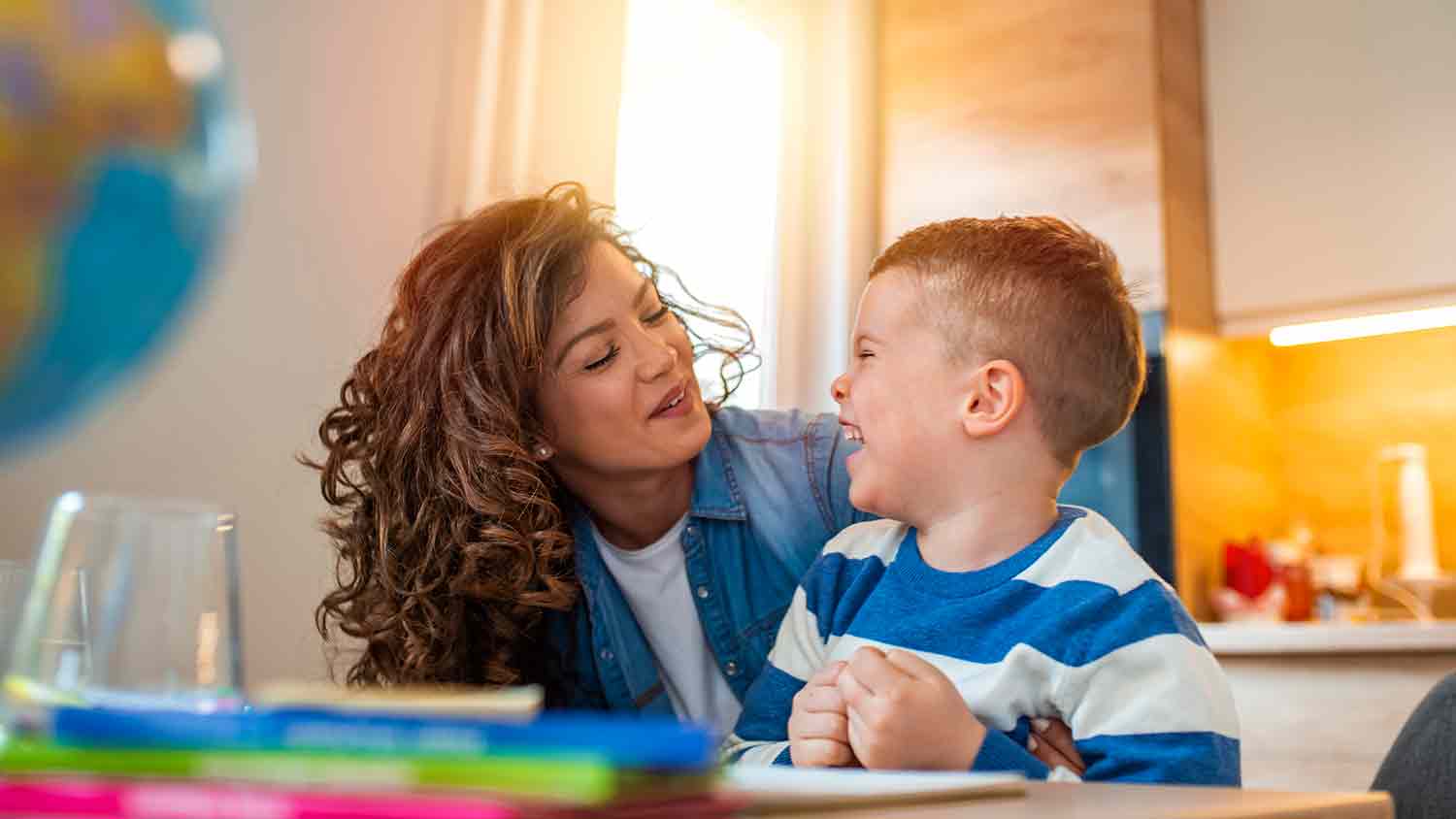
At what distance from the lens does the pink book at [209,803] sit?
1.04ft

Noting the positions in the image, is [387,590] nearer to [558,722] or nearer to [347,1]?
[347,1]

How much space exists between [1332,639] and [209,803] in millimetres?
2297

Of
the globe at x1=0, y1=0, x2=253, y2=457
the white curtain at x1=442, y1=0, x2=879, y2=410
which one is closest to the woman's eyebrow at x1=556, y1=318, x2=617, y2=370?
the globe at x1=0, y1=0, x2=253, y2=457

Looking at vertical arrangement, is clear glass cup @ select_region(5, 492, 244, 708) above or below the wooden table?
above

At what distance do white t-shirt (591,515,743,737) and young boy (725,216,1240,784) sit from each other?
27 cm

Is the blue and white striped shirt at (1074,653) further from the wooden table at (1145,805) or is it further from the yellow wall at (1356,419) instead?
the yellow wall at (1356,419)

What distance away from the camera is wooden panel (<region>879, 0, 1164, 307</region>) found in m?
2.75

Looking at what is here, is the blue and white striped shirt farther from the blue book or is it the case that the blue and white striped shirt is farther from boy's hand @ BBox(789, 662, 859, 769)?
the blue book

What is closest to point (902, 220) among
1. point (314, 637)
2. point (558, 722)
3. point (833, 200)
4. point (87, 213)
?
point (833, 200)

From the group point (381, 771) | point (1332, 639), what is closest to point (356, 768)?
point (381, 771)

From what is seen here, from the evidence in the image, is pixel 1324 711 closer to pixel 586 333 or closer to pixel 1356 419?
pixel 1356 419

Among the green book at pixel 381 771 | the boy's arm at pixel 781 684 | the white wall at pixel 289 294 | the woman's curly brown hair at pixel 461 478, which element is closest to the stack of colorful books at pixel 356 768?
the green book at pixel 381 771

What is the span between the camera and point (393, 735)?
35 centimetres

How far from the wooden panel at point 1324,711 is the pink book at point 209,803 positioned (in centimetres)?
225
